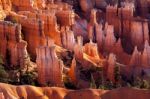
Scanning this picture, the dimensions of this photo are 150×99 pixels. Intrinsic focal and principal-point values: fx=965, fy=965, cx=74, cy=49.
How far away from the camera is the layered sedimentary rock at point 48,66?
62688 millimetres

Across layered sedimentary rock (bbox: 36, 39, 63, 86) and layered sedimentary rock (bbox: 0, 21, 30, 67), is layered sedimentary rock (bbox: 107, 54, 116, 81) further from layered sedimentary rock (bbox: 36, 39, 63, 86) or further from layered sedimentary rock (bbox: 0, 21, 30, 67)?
layered sedimentary rock (bbox: 0, 21, 30, 67)

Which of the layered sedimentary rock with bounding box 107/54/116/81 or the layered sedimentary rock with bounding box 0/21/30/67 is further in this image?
the layered sedimentary rock with bounding box 107/54/116/81

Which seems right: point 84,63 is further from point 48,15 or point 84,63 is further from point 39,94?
point 39,94

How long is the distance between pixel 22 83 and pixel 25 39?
4973 mm

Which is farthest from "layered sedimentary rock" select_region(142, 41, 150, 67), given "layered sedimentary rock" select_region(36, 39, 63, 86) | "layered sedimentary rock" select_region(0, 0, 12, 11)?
"layered sedimentary rock" select_region(0, 0, 12, 11)

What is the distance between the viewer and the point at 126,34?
77375 millimetres

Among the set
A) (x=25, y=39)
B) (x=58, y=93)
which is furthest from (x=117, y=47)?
(x=58, y=93)

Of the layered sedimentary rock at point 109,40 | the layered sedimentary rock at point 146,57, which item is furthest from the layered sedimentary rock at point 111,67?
the layered sedimentary rock at point 109,40

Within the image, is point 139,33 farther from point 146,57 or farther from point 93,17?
point 146,57

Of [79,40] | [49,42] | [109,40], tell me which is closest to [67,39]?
[79,40]

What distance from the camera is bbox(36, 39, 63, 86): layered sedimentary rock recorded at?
62688 millimetres

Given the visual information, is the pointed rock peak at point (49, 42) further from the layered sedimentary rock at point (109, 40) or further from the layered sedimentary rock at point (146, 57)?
the layered sedimentary rock at point (109, 40)

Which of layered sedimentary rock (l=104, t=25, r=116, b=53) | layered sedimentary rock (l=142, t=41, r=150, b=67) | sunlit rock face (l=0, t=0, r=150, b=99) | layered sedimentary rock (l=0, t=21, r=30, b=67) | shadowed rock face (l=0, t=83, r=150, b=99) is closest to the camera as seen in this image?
shadowed rock face (l=0, t=83, r=150, b=99)

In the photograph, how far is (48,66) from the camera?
62.8 meters
